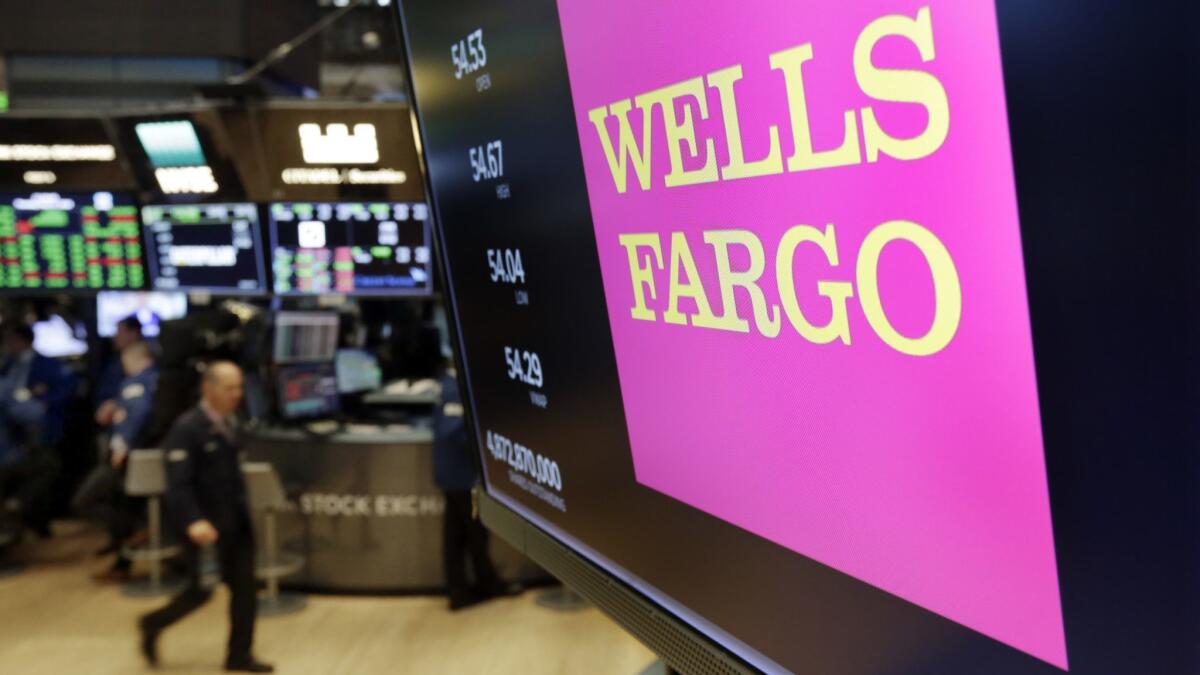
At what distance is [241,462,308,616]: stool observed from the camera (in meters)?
6.48

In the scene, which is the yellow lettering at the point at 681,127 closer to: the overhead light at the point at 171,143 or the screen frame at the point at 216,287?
the screen frame at the point at 216,287

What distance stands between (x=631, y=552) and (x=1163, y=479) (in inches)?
41.7

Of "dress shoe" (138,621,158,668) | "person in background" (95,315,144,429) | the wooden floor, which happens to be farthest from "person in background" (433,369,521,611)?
"person in background" (95,315,144,429)

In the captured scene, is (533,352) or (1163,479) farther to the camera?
(533,352)

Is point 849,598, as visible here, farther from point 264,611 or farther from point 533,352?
point 264,611

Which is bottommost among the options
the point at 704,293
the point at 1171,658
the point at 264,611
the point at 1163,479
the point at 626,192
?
the point at 264,611

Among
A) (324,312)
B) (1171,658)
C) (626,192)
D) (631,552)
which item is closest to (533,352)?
(631,552)

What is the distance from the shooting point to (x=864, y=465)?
1077mm

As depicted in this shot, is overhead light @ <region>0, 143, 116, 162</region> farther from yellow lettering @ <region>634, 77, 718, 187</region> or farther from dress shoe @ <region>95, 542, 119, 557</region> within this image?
yellow lettering @ <region>634, 77, 718, 187</region>

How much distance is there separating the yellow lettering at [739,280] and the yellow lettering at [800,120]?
0.12 meters

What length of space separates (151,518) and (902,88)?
7.30 meters

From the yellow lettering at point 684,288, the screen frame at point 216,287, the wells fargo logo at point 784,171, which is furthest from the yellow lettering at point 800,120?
the screen frame at point 216,287

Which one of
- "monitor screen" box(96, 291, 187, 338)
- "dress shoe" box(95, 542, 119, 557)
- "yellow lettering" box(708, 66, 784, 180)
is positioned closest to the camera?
"yellow lettering" box(708, 66, 784, 180)

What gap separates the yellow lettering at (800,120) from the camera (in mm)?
1029
